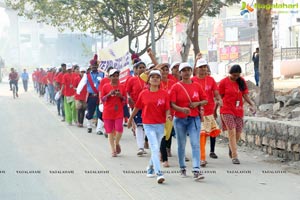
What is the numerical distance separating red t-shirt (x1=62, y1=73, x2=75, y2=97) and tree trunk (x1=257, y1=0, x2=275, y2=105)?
17.8ft

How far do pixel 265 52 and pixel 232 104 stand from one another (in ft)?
15.8

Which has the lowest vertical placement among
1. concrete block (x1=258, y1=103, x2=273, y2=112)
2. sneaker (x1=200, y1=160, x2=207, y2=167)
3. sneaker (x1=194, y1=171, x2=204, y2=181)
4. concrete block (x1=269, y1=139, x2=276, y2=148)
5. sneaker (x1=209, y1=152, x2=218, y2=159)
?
sneaker (x1=209, y1=152, x2=218, y2=159)

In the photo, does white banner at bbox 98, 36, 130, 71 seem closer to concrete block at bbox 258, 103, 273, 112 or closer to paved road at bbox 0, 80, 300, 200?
paved road at bbox 0, 80, 300, 200

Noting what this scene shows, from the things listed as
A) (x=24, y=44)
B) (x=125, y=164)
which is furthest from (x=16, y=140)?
(x=24, y=44)

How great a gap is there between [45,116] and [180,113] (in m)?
12.6

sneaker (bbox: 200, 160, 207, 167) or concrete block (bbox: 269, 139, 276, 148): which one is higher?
concrete block (bbox: 269, 139, 276, 148)

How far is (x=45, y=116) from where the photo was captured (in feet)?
67.2

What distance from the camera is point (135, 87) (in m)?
10.9

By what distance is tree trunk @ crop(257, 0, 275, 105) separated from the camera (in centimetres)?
1409

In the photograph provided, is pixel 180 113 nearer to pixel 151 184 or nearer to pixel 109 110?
pixel 151 184

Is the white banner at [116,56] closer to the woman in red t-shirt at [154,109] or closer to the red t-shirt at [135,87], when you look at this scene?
the red t-shirt at [135,87]

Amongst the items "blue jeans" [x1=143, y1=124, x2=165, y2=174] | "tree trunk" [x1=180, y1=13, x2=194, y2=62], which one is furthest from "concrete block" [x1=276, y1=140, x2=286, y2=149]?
"tree trunk" [x1=180, y1=13, x2=194, y2=62]

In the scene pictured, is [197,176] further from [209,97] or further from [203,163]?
[209,97]

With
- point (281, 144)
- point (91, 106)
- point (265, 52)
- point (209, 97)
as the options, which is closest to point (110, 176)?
point (209, 97)
